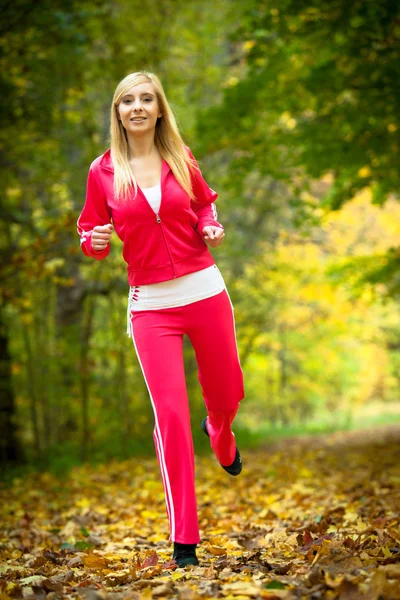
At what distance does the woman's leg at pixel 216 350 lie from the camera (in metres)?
3.34

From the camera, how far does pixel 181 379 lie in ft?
10.6

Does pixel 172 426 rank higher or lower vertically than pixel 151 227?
lower

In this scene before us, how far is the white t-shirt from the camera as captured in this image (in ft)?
10.9

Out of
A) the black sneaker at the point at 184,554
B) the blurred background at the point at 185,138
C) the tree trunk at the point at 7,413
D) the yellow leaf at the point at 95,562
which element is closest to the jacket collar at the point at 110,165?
the blurred background at the point at 185,138

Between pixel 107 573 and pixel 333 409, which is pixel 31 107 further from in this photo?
pixel 333 409

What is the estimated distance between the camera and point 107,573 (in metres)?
3.00

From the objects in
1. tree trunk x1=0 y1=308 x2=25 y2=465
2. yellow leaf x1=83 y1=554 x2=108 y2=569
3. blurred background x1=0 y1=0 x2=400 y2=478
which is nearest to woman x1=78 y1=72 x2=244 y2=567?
yellow leaf x1=83 y1=554 x2=108 y2=569

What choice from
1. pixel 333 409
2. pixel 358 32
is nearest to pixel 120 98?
pixel 358 32

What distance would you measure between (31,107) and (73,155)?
306cm

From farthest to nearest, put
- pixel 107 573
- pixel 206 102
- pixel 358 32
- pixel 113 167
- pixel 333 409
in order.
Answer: pixel 333 409 < pixel 206 102 < pixel 358 32 < pixel 113 167 < pixel 107 573

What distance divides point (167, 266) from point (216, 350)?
0.46 m

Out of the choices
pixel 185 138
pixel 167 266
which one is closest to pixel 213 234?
pixel 167 266

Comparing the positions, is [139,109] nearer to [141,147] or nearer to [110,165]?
[141,147]

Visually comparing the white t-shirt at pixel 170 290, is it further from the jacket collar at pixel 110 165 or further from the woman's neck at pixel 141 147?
the woman's neck at pixel 141 147
